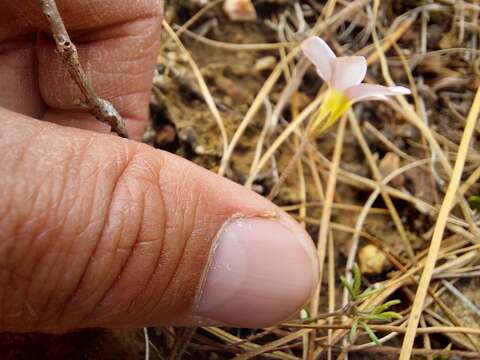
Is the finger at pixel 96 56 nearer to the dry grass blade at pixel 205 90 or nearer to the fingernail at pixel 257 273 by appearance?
the dry grass blade at pixel 205 90

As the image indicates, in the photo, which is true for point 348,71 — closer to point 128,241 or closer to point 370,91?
point 370,91

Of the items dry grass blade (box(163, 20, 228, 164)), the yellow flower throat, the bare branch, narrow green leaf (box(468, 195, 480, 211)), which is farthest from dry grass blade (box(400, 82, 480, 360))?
the bare branch

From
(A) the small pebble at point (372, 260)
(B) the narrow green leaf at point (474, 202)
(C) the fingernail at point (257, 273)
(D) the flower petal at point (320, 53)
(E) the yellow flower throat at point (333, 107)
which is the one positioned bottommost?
(A) the small pebble at point (372, 260)

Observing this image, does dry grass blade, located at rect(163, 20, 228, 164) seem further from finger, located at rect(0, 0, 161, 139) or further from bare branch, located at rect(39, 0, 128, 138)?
bare branch, located at rect(39, 0, 128, 138)

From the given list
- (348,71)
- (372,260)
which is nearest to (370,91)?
(348,71)

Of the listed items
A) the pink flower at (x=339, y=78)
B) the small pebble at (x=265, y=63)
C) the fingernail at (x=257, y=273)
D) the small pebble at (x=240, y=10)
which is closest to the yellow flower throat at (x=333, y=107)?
the pink flower at (x=339, y=78)
